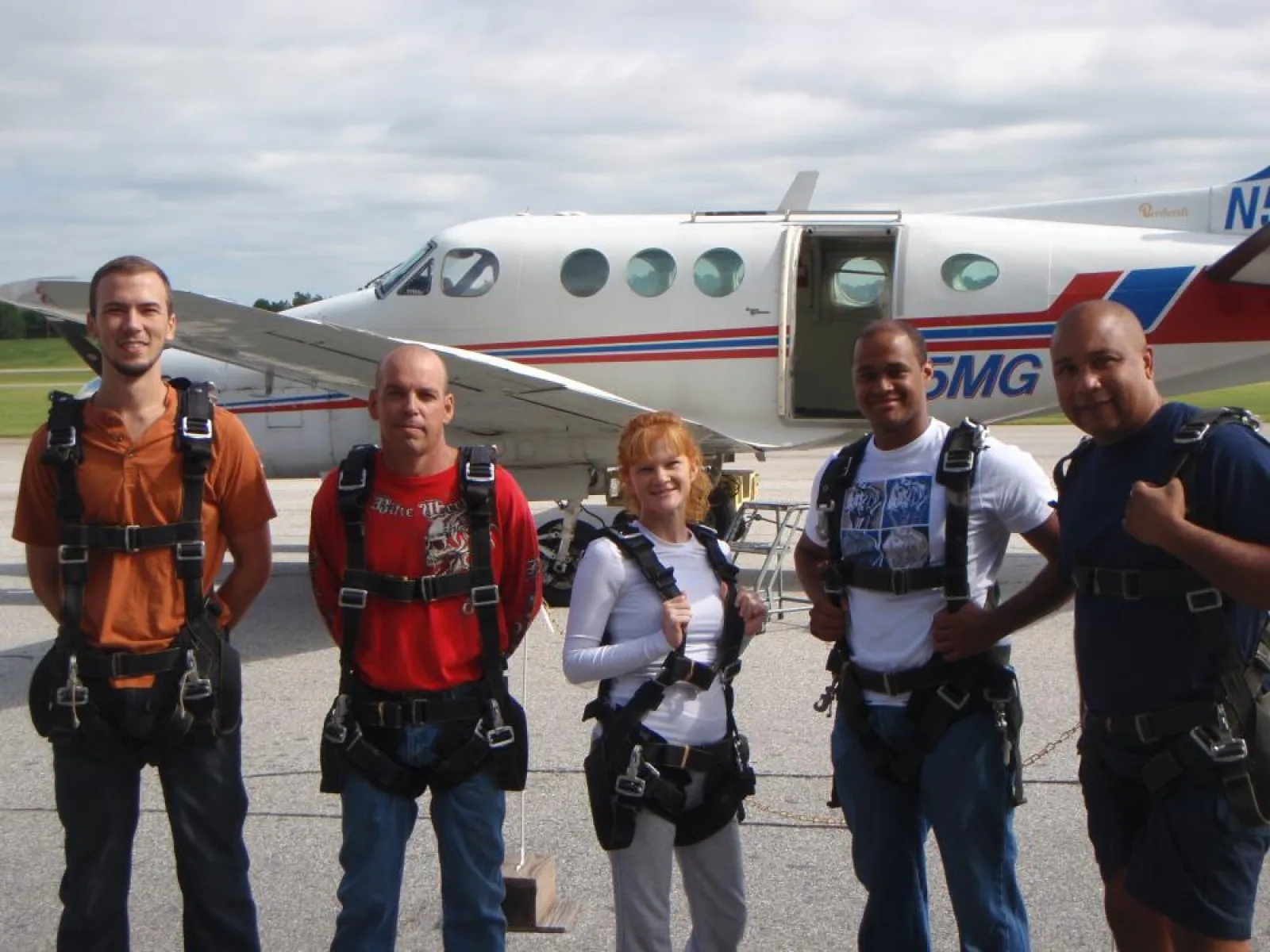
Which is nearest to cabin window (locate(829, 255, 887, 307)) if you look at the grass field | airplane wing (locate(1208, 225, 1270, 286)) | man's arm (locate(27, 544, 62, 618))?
the grass field

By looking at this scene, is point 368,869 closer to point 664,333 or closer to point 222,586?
point 222,586

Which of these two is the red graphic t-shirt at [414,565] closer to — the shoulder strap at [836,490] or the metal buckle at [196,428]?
the metal buckle at [196,428]

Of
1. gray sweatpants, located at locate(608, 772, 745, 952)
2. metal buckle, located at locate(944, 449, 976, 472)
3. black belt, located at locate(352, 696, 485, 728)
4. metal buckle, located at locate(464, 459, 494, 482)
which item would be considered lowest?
gray sweatpants, located at locate(608, 772, 745, 952)

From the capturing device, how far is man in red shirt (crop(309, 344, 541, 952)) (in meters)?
3.61

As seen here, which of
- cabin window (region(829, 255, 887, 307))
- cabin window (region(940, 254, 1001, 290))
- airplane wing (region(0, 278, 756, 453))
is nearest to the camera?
airplane wing (region(0, 278, 756, 453))

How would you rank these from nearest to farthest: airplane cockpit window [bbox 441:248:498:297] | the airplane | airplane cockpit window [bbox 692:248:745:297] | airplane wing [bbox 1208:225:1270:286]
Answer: airplane wing [bbox 1208:225:1270:286] < the airplane < airplane cockpit window [bbox 692:248:745:297] < airplane cockpit window [bbox 441:248:498:297]

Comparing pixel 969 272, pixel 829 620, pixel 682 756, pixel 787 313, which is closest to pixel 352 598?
pixel 682 756

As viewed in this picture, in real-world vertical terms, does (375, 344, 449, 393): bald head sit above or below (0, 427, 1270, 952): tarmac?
above

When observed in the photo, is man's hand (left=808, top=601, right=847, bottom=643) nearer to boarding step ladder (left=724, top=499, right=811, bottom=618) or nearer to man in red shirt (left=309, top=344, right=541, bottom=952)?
man in red shirt (left=309, top=344, right=541, bottom=952)

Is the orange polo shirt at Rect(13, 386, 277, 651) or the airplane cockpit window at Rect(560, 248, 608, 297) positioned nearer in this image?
the orange polo shirt at Rect(13, 386, 277, 651)

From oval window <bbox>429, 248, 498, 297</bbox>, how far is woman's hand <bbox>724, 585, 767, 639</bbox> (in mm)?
7716

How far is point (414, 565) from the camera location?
144 inches

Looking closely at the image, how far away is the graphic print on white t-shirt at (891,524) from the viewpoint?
3561 millimetres

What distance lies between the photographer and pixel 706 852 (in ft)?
11.9
